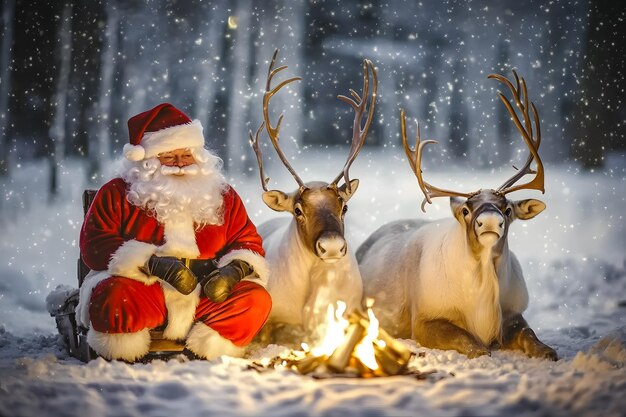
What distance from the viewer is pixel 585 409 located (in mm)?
2906

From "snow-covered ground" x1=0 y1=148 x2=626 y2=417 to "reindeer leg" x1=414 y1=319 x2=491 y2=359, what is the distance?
0.34ft

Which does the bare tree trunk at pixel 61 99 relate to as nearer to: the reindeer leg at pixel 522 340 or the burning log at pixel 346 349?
the burning log at pixel 346 349

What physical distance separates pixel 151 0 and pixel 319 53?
5.70ft

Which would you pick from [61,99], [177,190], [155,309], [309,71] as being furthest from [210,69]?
[155,309]

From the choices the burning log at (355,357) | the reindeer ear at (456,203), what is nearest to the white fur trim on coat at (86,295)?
the burning log at (355,357)

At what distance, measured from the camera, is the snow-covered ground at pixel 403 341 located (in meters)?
2.99

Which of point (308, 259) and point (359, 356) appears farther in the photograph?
point (308, 259)

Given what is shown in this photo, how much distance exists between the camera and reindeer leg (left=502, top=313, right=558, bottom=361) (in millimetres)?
4238

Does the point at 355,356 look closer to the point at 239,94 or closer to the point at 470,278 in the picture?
the point at 470,278

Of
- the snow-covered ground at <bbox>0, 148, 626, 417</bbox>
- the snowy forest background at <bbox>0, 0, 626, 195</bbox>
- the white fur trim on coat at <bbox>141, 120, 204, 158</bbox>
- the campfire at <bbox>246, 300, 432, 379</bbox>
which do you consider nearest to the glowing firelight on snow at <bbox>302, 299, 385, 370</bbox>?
the campfire at <bbox>246, 300, 432, 379</bbox>

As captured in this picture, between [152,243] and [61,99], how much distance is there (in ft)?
11.0

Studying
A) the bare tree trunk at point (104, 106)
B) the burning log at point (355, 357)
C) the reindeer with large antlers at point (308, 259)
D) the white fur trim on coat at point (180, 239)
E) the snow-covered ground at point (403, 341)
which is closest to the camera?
the snow-covered ground at point (403, 341)

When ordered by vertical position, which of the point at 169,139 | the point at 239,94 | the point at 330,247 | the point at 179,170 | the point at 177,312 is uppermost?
the point at 239,94

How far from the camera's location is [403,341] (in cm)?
468
